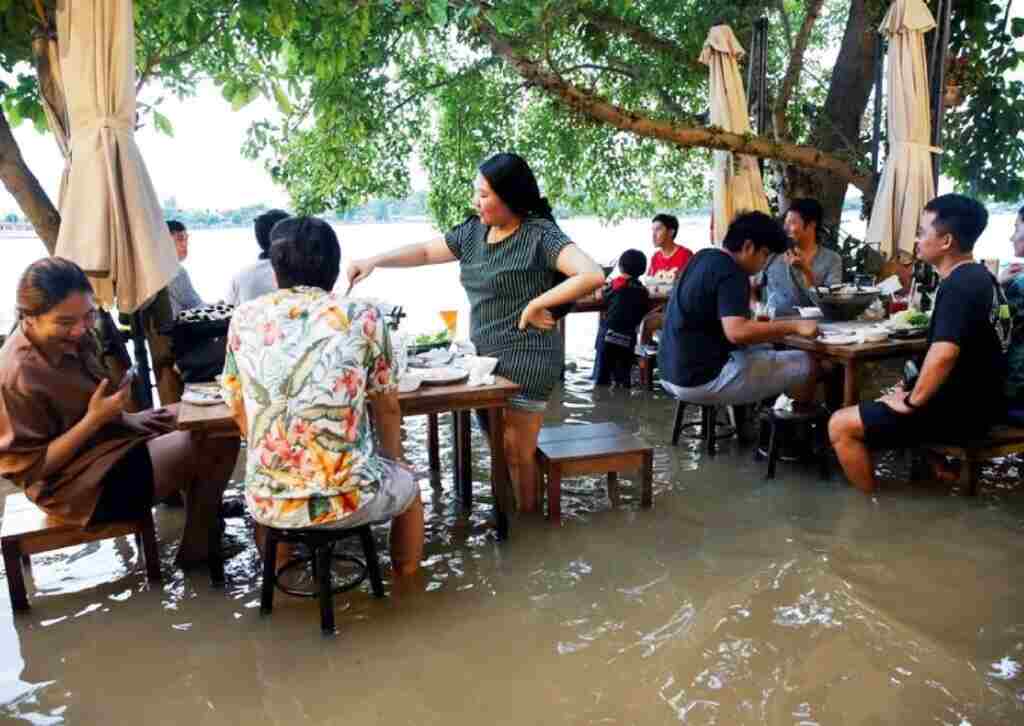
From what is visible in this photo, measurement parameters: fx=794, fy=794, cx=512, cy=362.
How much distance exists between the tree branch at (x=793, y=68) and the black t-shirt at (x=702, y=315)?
3.52 meters

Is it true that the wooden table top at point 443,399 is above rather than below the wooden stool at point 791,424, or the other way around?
above

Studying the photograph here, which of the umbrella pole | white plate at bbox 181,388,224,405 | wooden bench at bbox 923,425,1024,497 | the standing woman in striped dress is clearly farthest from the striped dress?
the umbrella pole

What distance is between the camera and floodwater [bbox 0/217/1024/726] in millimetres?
2404

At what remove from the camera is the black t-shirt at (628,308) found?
6309 millimetres

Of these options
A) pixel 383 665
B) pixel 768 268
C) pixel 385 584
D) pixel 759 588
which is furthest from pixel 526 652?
pixel 768 268

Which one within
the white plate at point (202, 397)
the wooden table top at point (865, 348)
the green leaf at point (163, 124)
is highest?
the green leaf at point (163, 124)

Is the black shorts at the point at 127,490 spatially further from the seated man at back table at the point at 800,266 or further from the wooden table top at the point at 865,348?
the seated man at back table at the point at 800,266

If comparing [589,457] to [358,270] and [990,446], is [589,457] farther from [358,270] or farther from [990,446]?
[990,446]

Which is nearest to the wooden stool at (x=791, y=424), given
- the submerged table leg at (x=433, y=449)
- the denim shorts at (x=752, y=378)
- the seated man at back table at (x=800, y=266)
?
the denim shorts at (x=752, y=378)

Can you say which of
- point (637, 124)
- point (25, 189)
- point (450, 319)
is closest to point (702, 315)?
point (450, 319)

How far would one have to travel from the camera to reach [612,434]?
399cm

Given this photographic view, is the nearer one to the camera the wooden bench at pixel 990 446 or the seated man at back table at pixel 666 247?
the wooden bench at pixel 990 446

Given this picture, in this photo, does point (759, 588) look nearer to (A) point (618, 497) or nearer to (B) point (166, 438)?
(A) point (618, 497)

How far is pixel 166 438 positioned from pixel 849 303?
379cm
